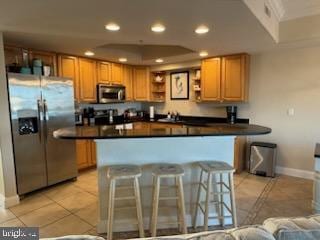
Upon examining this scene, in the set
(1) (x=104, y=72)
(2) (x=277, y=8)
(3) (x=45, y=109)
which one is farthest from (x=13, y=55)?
(2) (x=277, y=8)

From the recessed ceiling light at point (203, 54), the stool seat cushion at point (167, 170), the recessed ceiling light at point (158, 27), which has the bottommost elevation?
the stool seat cushion at point (167, 170)

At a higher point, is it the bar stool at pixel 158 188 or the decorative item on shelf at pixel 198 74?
the decorative item on shelf at pixel 198 74

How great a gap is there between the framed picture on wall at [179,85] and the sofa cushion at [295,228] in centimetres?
446

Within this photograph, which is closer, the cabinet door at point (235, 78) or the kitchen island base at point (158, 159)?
the kitchen island base at point (158, 159)

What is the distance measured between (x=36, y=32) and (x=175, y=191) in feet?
8.51

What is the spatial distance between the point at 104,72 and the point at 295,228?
4.53m

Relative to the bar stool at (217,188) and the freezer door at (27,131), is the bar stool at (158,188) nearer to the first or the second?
the bar stool at (217,188)

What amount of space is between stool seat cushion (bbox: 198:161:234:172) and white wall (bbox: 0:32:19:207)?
2523 millimetres

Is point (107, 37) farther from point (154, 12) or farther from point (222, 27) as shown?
point (222, 27)

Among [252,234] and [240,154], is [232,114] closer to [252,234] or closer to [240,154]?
[240,154]

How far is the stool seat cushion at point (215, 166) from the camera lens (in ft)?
7.29

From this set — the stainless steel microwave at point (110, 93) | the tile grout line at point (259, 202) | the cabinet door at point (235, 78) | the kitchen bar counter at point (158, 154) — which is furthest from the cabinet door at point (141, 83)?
the tile grout line at point (259, 202)

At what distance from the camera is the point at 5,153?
2.94 meters

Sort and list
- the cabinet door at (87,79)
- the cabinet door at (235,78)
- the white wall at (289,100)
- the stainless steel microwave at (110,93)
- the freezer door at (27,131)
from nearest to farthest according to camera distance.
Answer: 1. the freezer door at (27,131)
2. the white wall at (289,100)
3. the cabinet door at (235,78)
4. the cabinet door at (87,79)
5. the stainless steel microwave at (110,93)
